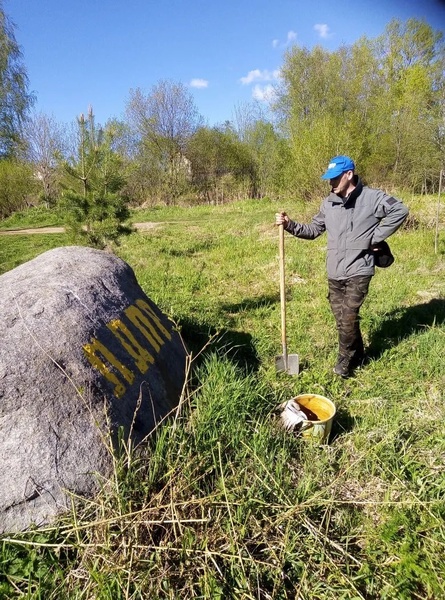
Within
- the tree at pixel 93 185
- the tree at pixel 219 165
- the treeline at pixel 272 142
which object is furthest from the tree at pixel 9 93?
the tree at pixel 219 165

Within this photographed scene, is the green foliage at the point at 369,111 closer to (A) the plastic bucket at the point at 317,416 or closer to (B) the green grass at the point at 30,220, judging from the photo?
(A) the plastic bucket at the point at 317,416

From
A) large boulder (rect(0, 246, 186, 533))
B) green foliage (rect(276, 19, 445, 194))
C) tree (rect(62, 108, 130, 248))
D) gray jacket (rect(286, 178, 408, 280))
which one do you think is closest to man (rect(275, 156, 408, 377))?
gray jacket (rect(286, 178, 408, 280))

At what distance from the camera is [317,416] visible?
3.13m

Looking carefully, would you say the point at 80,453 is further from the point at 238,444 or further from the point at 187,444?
the point at 238,444

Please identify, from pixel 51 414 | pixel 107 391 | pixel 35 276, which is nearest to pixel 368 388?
pixel 107 391

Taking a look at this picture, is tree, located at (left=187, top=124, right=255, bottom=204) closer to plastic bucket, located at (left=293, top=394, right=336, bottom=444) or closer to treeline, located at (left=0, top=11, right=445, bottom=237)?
treeline, located at (left=0, top=11, right=445, bottom=237)

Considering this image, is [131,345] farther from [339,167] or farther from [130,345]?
[339,167]

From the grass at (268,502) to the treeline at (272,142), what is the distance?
2.24 m

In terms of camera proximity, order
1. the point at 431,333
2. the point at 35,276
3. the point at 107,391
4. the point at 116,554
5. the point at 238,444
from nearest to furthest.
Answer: the point at 116,554 < the point at 107,391 < the point at 238,444 < the point at 35,276 < the point at 431,333

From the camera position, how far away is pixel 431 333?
430cm

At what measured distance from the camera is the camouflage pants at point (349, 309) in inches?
146

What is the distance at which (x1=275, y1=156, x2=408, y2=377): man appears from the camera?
11.5ft

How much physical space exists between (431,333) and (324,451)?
238 centimetres

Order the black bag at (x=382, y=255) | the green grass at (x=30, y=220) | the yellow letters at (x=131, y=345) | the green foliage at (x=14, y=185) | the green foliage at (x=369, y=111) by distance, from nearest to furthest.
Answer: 1. the yellow letters at (x=131, y=345)
2. the black bag at (x=382, y=255)
3. the green foliage at (x=369, y=111)
4. the green grass at (x=30, y=220)
5. the green foliage at (x=14, y=185)
